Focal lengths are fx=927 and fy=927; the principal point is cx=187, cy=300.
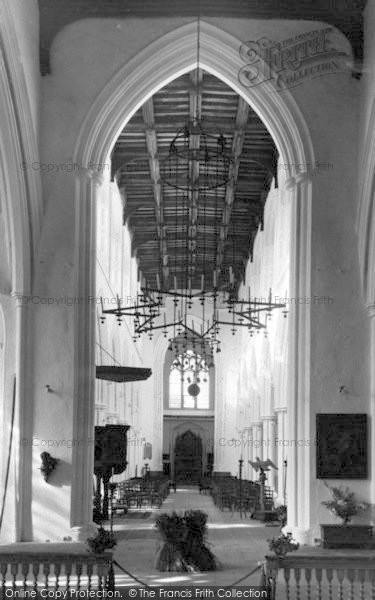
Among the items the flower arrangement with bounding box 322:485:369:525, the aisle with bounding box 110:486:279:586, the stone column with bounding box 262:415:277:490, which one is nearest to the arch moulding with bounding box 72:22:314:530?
the flower arrangement with bounding box 322:485:369:525

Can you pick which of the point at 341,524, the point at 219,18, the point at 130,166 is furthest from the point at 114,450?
the point at 130,166

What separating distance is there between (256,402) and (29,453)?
59.4ft

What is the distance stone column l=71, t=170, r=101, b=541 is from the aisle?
3.11ft

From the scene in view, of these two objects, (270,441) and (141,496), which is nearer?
(141,496)

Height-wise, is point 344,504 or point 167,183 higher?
point 167,183

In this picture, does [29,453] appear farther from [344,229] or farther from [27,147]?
[344,229]

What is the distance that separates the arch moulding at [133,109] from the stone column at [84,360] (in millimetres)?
16

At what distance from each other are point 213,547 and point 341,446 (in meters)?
2.64

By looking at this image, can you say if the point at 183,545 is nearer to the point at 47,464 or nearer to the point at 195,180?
the point at 47,464

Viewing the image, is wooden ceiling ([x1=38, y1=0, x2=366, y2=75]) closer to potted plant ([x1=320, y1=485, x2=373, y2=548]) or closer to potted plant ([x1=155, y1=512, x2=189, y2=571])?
potted plant ([x1=320, y1=485, x2=373, y2=548])

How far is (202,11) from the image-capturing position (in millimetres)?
15359

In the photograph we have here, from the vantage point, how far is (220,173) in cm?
2636

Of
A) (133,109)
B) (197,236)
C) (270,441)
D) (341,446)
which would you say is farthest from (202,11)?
(197,236)

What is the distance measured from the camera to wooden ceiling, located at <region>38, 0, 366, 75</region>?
50.0 ft
